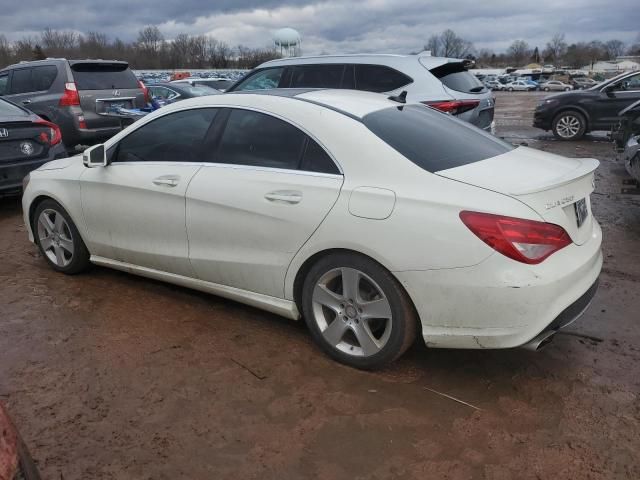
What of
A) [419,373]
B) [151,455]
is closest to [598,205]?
[419,373]

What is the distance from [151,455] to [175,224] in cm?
169

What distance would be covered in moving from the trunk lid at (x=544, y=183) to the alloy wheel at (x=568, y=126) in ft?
34.1

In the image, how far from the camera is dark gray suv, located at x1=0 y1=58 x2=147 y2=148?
31.7ft

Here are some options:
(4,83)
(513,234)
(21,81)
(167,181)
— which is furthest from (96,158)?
(4,83)

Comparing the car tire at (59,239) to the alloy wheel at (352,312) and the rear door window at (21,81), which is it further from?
the rear door window at (21,81)

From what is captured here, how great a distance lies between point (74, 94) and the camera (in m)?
9.65

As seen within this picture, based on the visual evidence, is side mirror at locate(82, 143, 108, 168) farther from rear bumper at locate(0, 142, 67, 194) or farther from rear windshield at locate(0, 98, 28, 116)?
rear windshield at locate(0, 98, 28, 116)

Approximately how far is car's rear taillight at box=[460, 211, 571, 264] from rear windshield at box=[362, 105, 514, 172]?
0.46 m

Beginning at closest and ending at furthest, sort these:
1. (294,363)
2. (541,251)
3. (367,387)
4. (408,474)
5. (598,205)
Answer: (408,474), (541,251), (367,387), (294,363), (598,205)

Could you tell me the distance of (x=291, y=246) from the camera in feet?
11.0

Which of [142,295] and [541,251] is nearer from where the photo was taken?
[541,251]

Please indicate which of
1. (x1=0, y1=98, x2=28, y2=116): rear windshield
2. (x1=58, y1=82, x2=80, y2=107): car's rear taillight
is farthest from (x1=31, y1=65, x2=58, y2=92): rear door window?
(x1=0, y1=98, x2=28, y2=116): rear windshield

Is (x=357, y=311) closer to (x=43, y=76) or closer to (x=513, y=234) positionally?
(x=513, y=234)

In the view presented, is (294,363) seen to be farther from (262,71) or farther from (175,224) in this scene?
(262,71)
